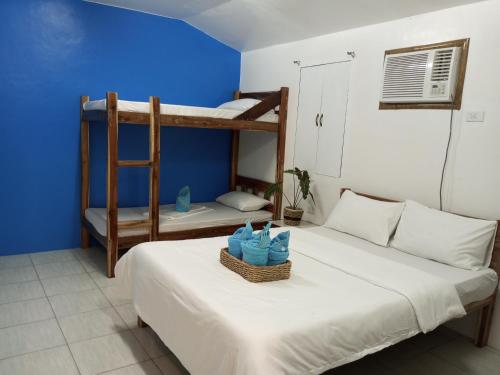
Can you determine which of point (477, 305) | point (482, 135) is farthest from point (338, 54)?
point (477, 305)

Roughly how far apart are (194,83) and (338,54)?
1.73 meters

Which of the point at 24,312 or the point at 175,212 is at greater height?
the point at 175,212

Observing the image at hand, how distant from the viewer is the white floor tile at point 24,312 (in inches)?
105

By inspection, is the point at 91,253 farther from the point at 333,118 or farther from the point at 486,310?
the point at 486,310

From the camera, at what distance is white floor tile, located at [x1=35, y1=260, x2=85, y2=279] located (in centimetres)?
346

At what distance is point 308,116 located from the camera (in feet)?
13.2

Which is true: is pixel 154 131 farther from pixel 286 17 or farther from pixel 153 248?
pixel 286 17

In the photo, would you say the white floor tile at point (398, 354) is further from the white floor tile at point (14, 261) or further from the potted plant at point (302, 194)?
the white floor tile at point (14, 261)

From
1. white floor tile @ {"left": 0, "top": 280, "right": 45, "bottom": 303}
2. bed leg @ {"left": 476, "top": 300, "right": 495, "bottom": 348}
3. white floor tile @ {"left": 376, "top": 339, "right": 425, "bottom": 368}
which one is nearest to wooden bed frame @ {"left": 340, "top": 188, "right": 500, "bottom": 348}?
bed leg @ {"left": 476, "top": 300, "right": 495, "bottom": 348}

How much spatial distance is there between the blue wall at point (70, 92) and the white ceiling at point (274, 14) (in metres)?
0.24

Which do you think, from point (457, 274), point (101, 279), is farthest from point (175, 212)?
point (457, 274)

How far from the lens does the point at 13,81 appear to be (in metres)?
3.64

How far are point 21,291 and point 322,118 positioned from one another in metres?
2.94

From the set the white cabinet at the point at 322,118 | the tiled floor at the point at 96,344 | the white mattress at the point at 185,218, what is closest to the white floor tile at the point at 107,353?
the tiled floor at the point at 96,344
